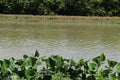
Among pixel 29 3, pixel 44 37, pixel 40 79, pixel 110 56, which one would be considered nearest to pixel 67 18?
pixel 29 3

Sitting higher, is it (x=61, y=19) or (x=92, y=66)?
(x=92, y=66)

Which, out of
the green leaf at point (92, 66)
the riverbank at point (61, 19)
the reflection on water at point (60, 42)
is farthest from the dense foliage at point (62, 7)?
the green leaf at point (92, 66)

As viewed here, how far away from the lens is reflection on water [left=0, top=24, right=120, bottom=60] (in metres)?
10.9

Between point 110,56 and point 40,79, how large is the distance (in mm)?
6333

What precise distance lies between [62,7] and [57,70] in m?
18.4

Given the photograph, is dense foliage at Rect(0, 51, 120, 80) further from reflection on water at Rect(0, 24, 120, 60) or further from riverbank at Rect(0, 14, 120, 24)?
riverbank at Rect(0, 14, 120, 24)

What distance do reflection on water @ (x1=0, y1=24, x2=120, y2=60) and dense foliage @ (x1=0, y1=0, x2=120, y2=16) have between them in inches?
215

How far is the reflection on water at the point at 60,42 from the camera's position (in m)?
10.9

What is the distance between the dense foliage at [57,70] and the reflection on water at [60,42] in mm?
5564

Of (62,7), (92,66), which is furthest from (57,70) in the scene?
(62,7)

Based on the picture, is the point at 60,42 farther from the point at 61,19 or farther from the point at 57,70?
the point at 57,70

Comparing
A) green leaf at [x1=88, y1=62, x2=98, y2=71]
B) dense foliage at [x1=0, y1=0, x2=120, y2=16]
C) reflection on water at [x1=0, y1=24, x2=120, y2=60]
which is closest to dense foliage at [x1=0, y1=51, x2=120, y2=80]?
green leaf at [x1=88, y1=62, x2=98, y2=71]

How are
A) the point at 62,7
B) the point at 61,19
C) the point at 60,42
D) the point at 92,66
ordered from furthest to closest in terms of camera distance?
the point at 62,7 → the point at 61,19 → the point at 60,42 → the point at 92,66

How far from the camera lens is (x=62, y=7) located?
22.7 m
